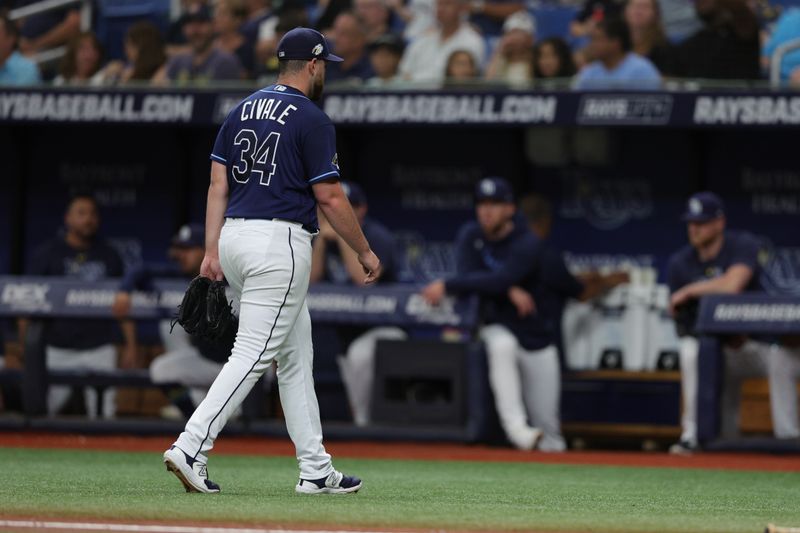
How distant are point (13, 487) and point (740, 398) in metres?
5.72

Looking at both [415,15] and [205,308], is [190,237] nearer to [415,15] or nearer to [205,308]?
[415,15]

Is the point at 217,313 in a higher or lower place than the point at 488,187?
lower

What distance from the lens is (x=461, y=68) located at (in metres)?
11.6

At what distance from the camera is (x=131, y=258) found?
13.1 meters

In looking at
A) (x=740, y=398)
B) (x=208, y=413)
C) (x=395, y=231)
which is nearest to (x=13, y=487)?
(x=208, y=413)

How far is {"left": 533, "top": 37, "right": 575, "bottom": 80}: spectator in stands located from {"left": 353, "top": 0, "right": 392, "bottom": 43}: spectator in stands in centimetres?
148

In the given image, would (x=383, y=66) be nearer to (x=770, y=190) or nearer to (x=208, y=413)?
(x=770, y=190)

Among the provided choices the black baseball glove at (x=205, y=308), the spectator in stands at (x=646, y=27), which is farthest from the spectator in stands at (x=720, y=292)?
the black baseball glove at (x=205, y=308)

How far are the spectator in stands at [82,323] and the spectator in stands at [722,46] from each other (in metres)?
4.68

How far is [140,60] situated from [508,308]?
4.08 meters

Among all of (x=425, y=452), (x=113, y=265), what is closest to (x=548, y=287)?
(x=425, y=452)

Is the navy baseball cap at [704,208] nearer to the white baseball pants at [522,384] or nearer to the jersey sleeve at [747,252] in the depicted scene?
the jersey sleeve at [747,252]

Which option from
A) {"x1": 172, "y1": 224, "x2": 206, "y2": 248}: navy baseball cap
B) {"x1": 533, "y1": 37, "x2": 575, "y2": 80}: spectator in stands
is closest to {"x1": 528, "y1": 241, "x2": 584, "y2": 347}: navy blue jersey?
{"x1": 533, "y1": 37, "x2": 575, "y2": 80}: spectator in stands

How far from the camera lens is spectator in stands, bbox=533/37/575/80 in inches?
446
